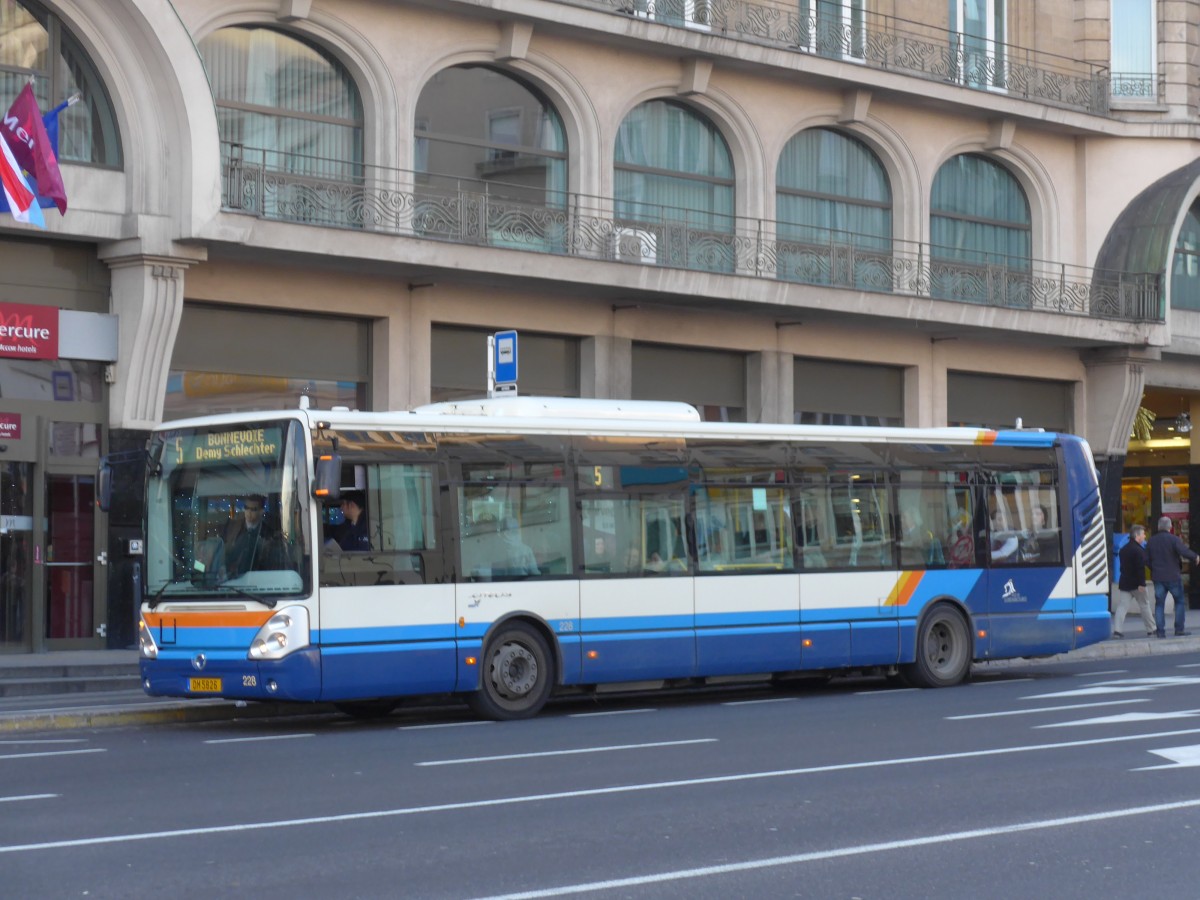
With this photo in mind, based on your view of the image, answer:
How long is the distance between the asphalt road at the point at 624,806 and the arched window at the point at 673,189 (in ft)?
40.8

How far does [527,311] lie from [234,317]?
4591mm

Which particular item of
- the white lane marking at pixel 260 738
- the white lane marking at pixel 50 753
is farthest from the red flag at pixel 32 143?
the white lane marking at pixel 50 753

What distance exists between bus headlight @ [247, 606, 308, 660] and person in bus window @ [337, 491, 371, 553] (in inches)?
27.6

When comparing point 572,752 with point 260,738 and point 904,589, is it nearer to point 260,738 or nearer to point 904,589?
point 260,738

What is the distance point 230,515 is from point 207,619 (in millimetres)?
871

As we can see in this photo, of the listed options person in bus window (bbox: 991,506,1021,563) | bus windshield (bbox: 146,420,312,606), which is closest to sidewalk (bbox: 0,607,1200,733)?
bus windshield (bbox: 146,420,312,606)

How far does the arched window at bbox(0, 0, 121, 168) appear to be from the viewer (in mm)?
22516

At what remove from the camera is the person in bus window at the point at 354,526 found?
15.3 metres

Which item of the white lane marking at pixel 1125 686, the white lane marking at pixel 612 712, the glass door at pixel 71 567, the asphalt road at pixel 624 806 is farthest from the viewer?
the glass door at pixel 71 567

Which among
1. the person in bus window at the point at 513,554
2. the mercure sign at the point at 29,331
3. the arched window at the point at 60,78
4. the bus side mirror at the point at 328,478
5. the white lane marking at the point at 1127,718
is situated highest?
the arched window at the point at 60,78

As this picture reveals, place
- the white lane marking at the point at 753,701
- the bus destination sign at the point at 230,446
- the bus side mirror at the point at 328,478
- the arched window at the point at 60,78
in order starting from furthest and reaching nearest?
the arched window at the point at 60,78, the white lane marking at the point at 753,701, the bus destination sign at the point at 230,446, the bus side mirror at the point at 328,478

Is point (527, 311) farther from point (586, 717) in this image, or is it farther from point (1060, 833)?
point (1060, 833)

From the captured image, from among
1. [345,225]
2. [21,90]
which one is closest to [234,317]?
[345,225]

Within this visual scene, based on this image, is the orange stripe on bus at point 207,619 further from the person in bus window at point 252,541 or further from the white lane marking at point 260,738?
the white lane marking at point 260,738
